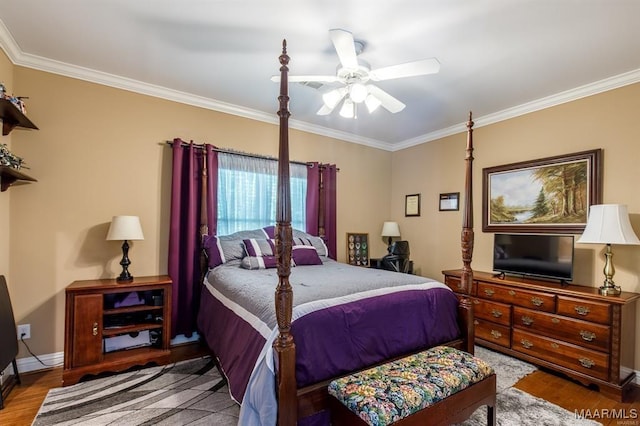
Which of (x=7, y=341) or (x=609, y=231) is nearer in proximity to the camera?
(x=7, y=341)

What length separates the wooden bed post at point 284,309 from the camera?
151 cm

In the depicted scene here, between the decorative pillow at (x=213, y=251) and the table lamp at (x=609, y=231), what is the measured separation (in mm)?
3265

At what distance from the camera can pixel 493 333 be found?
10.4 feet

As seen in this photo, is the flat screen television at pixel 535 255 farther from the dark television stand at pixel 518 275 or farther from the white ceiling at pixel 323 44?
the white ceiling at pixel 323 44

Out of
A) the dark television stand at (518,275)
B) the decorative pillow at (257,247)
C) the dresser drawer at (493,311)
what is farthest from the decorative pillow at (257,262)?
the dark television stand at (518,275)

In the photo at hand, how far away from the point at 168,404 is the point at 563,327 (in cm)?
318

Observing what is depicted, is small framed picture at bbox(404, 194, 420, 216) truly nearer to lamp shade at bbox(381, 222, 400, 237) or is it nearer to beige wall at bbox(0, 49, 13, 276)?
lamp shade at bbox(381, 222, 400, 237)

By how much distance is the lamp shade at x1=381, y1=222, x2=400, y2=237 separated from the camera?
184 inches

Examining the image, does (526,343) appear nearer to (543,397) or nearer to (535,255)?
(543,397)

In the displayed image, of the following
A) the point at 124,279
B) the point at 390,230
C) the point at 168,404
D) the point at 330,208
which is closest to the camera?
the point at 168,404

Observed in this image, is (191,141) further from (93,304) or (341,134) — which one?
(341,134)

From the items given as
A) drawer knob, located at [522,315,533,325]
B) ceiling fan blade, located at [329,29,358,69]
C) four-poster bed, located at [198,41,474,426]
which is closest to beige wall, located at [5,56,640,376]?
drawer knob, located at [522,315,533,325]

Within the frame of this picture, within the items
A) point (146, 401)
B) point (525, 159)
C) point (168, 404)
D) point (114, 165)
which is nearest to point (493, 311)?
point (525, 159)

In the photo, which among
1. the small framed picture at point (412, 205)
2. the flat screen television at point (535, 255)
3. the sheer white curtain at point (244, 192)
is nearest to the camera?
the flat screen television at point (535, 255)
